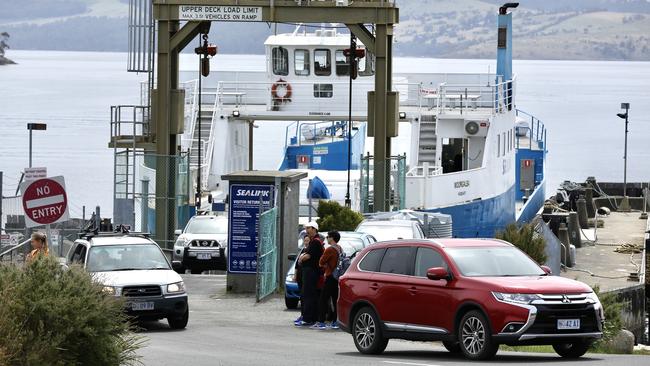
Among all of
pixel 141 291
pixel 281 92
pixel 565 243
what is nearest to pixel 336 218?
pixel 565 243

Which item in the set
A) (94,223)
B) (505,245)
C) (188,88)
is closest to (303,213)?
(94,223)

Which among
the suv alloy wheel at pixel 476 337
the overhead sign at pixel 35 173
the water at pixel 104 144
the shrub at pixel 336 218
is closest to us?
the suv alloy wheel at pixel 476 337

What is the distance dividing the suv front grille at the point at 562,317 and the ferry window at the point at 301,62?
33413 mm

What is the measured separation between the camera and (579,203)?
52.0 meters

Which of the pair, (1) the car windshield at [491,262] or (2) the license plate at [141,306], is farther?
(2) the license plate at [141,306]

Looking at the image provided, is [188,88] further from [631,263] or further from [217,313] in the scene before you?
[217,313]

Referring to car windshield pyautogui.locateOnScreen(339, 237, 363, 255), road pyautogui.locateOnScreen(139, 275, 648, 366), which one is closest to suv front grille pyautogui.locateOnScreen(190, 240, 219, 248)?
road pyautogui.locateOnScreen(139, 275, 648, 366)

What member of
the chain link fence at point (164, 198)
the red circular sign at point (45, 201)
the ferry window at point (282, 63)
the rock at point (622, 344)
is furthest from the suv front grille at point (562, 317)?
the ferry window at point (282, 63)

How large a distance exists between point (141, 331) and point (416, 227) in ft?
29.8

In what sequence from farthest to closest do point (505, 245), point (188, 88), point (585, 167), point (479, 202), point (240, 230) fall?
point (585, 167)
point (188, 88)
point (479, 202)
point (240, 230)
point (505, 245)

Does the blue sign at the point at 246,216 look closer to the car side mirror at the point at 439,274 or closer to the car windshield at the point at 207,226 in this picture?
the car windshield at the point at 207,226

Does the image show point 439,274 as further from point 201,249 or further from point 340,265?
point 201,249

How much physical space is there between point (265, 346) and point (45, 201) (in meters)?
4.46

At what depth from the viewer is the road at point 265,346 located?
640 inches
